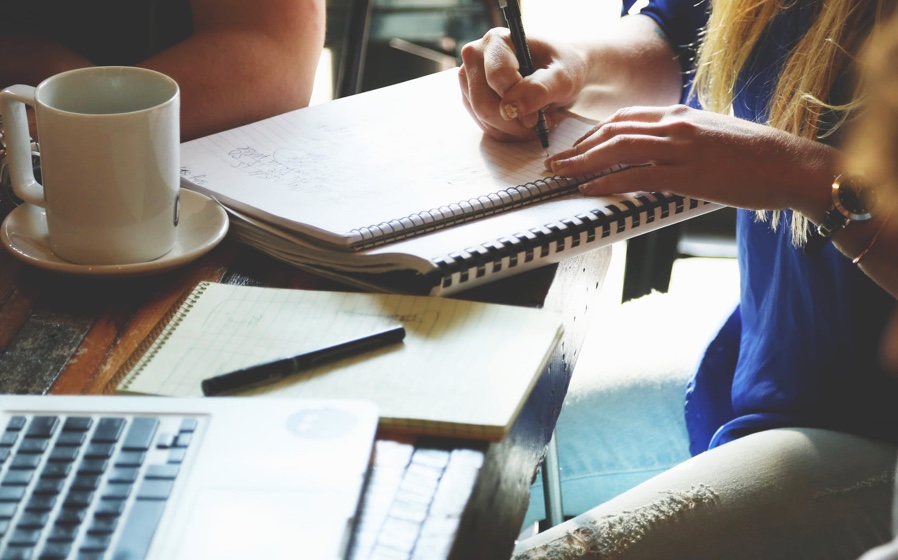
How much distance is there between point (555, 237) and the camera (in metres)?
0.67

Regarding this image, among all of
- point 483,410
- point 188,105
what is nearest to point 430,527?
point 483,410

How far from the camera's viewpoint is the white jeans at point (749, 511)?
712mm

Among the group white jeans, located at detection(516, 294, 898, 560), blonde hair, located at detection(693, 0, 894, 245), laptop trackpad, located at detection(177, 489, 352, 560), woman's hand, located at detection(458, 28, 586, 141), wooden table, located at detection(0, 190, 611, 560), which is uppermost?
blonde hair, located at detection(693, 0, 894, 245)

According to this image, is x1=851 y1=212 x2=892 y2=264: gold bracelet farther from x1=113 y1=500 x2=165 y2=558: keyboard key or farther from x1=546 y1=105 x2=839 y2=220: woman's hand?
x1=113 y1=500 x2=165 y2=558: keyboard key

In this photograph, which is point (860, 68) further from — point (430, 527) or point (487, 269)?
point (430, 527)

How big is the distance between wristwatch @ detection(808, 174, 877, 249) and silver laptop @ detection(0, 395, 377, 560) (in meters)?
0.49

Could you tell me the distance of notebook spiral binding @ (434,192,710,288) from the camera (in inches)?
24.6

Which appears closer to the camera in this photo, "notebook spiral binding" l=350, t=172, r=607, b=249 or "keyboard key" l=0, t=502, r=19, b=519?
"keyboard key" l=0, t=502, r=19, b=519

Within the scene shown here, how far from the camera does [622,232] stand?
709 mm

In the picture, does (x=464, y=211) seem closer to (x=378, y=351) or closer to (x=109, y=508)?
(x=378, y=351)

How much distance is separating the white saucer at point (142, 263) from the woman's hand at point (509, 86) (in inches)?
10.9

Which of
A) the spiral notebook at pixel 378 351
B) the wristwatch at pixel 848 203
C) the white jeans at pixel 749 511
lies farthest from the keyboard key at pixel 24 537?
the wristwatch at pixel 848 203

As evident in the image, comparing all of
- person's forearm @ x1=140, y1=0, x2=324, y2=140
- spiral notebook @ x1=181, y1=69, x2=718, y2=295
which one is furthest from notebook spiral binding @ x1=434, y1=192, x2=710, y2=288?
person's forearm @ x1=140, y1=0, x2=324, y2=140

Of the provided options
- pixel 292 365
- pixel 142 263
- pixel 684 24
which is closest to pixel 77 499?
pixel 292 365
